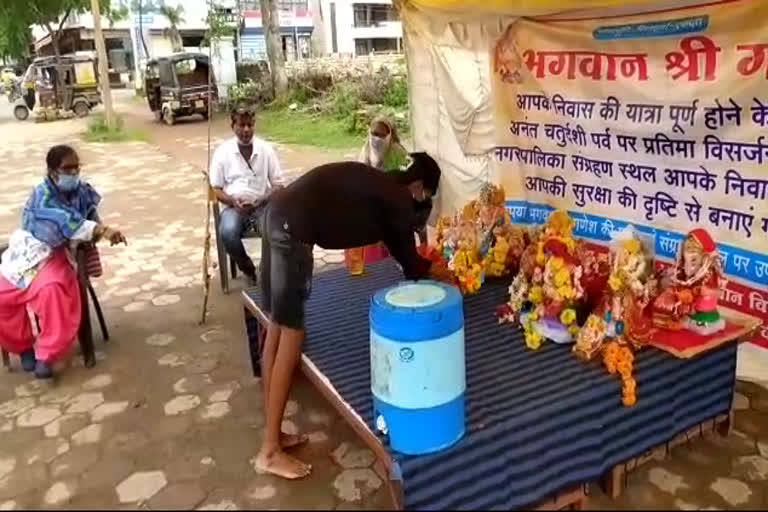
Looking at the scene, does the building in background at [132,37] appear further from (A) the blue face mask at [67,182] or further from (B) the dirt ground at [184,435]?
(A) the blue face mask at [67,182]

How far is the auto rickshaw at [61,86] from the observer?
19991 millimetres

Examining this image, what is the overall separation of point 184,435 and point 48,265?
134cm

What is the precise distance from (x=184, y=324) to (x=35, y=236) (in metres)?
1.10

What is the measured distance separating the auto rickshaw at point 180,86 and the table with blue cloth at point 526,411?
→ 14602 millimetres

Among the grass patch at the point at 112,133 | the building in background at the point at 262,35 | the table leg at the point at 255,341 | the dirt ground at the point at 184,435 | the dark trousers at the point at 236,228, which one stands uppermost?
the building in background at the point at 262,35

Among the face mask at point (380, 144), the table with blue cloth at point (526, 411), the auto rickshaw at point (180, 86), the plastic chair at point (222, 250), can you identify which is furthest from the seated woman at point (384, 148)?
the auto rickshaw at point (180, 86)

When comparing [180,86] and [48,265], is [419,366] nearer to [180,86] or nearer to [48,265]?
[48,265]

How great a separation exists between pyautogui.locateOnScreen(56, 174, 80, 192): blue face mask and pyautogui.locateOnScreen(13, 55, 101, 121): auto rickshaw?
59.3ft

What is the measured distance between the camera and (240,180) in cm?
484

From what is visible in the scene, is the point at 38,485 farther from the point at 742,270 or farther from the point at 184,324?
the point at 742,270

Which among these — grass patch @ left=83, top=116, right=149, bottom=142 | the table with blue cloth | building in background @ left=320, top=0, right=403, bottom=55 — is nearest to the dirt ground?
the table with blue cloth

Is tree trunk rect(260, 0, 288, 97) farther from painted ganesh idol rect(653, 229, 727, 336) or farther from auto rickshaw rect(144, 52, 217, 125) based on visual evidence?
painted ganesh idol rect(653, 229, 727, 336)

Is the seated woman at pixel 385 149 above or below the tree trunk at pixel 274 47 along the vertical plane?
below

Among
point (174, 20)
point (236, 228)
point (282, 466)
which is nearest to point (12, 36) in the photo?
point (174, 20)
